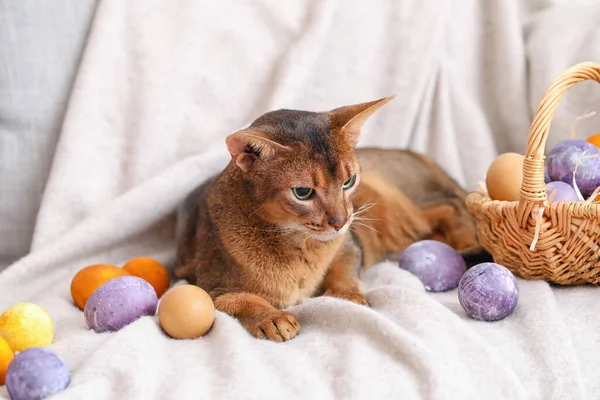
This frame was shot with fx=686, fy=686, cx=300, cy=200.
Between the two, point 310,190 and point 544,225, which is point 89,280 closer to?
point 310,190

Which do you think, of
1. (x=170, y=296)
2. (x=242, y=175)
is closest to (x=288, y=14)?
(x=242, y=175)

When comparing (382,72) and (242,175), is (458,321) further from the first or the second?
(382,72)

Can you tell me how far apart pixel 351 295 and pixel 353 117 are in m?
0.42

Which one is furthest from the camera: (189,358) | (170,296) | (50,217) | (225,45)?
(225,45)

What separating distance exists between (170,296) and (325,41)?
114 cm

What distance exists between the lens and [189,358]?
135 cm

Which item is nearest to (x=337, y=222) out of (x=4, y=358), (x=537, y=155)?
(x=537, y=155)

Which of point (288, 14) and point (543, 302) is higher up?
point (288, 14)

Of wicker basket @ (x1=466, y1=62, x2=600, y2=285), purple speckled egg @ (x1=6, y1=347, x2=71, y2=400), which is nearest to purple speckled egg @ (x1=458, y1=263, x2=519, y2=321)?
wicker basket @ (x1=466, y1=62, x2=600, y2=285)

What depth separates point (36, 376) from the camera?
46.9 inches

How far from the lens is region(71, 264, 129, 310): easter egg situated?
1721 mm

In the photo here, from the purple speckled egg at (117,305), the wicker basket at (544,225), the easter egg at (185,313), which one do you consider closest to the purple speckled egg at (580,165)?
the wicker basket at (544,225)

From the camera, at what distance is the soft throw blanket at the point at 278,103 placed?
155 centimetres

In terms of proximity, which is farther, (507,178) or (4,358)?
(507,178)
